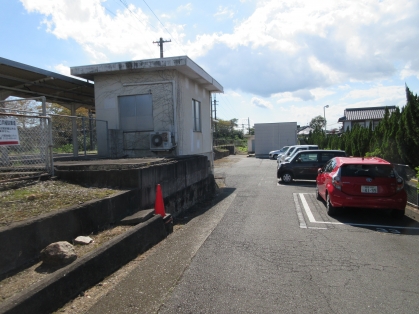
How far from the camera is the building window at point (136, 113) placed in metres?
12.3

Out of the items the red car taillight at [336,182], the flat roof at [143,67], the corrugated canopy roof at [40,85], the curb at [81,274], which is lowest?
the curb at [81,274]

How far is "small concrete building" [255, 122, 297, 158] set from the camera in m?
40.5

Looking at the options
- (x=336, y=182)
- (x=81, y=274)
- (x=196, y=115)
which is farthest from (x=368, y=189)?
(x=196, y=115)

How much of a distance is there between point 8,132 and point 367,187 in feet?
24.7

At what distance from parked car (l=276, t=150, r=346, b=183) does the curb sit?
34.3 feet

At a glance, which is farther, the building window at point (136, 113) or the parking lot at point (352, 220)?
the building window at point (136, 113)

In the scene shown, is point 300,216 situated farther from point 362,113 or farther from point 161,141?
point 362,113

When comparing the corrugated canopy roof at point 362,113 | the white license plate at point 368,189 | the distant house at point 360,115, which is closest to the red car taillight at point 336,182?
the white license plate at point 368,189

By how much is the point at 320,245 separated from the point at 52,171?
5330 mm

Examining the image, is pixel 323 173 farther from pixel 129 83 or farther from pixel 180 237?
pixel 129 83

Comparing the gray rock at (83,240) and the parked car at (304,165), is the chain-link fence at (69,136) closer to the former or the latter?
the gray rock at (83,240)

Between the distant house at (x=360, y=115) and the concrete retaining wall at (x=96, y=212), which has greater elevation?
the distant house at (x=360, y=115)

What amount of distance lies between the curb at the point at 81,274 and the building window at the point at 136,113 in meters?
7.09

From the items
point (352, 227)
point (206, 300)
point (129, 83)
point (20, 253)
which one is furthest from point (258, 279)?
point (129, 83)
